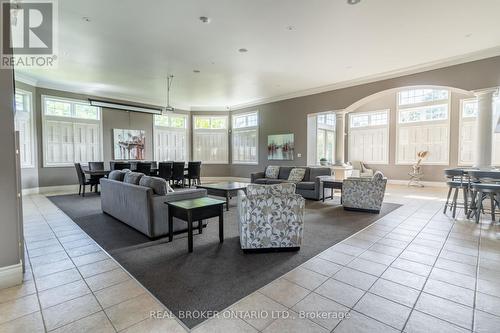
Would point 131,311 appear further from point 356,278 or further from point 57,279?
point 356,278

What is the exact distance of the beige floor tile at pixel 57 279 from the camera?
7.50ft

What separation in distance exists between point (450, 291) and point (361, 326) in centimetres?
109

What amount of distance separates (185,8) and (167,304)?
12.7 ft

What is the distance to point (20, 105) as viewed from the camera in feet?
22.8

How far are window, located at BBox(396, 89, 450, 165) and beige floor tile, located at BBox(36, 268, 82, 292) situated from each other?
1066 centimetres

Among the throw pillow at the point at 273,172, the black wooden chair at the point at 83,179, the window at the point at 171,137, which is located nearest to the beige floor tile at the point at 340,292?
the throw pillow at the point at 273,172

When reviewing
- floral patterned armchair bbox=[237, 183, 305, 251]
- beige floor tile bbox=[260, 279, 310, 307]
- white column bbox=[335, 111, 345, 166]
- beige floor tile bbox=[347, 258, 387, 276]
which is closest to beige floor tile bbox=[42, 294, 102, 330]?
beige floor tile bbox=[260, 279, 310, 307]

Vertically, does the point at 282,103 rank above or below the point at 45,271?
above

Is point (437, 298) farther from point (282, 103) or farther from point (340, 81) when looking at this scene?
point (282, 103)

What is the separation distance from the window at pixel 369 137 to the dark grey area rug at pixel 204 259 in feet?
21.8

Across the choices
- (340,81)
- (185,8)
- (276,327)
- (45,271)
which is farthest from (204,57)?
(276,327)

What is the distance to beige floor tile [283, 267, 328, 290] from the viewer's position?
90.2 inches

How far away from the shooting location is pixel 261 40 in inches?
184

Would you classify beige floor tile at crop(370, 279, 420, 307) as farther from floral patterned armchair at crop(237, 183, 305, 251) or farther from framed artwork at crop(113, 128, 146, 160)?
framed artwork at crop(113, 128, 146, 160)
